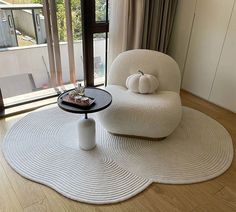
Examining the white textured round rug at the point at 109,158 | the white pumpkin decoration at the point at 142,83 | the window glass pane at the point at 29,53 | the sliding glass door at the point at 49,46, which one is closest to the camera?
the white textured round rug at the point at 109,158

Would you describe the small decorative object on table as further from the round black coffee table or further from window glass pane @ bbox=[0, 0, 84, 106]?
window glass pane @ bbox=[0, 0, 84, 106]

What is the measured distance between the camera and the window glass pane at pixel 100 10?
2695 mm

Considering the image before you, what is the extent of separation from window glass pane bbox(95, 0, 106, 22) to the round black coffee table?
129 centimetres

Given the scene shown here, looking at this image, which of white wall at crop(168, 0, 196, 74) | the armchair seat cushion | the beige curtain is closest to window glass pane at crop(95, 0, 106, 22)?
the beige curtain

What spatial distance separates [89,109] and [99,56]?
1.76m

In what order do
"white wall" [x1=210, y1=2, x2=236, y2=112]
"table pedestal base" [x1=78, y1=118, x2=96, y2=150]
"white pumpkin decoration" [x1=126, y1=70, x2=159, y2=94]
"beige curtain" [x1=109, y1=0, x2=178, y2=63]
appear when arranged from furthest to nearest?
"beige curtain" [x1=109, y1=0, x2=178, y2=63], "white wall" [x1=210, y1=2, x2=236, y2=112], "white pumpkin decoration" [x1=126, y1=70, x2=159, y2=94], "table pedestal base" [x1=78, y1=118, x2=96, y2=150]

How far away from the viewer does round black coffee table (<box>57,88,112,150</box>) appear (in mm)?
1613

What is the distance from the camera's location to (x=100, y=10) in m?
2.74

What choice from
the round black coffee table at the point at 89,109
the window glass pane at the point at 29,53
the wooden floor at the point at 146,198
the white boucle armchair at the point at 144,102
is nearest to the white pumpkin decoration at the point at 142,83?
the white boucle armchair at the point at 144,102

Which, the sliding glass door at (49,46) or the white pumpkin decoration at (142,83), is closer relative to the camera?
the white pumpkin decoration at (142,83)

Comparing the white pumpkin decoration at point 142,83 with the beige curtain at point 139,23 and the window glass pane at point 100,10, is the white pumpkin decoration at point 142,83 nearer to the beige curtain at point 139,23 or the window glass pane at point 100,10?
the beige curtain at point 139,23

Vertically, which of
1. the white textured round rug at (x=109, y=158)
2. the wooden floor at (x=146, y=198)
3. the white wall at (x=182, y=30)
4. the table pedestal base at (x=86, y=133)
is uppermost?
the white wall at (x=182, y=30)

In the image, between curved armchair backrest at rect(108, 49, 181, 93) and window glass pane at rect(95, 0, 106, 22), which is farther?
window glass pane at rect(95, 0, 106, 22)

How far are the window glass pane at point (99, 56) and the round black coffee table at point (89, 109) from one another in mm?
1278
